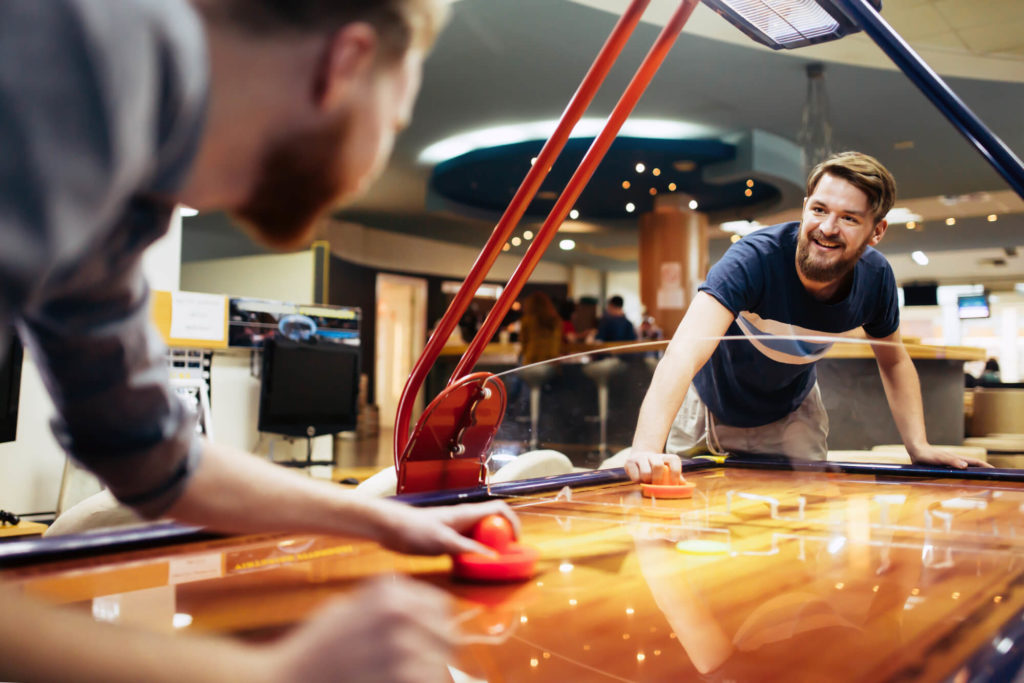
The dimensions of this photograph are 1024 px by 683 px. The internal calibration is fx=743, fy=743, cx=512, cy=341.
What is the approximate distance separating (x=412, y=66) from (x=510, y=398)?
1.03 metres

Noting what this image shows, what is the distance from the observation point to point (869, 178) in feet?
6.26

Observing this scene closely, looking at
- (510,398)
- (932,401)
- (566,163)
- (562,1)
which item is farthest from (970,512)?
(566,163)

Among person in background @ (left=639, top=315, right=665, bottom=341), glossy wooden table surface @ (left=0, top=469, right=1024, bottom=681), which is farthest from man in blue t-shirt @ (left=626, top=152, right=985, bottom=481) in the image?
person in background @ (left=639, top=315, right=665, bottom=341)

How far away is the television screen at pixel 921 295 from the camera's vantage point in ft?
49.7

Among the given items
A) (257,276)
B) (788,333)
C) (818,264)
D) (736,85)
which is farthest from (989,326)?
(788,333)

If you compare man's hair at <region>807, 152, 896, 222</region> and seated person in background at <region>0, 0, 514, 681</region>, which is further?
man's hair at <region>807, 152, 896, 222</region>

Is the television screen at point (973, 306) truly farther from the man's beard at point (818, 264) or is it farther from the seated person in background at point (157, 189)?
the seated person in background at point (157, 189)

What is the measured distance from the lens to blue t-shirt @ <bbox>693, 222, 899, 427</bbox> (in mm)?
1556

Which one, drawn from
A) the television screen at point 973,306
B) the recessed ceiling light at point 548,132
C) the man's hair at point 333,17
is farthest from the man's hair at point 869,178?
the television screen at point 973,306

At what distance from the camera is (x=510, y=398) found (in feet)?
4.79

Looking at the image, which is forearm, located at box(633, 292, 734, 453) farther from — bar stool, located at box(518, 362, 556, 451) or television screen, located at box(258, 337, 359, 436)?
television screen, located at box(258, 337, 359, 436)

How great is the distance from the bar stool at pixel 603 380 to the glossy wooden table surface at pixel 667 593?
75cm

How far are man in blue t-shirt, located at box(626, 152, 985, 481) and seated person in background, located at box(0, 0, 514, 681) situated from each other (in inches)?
40.2

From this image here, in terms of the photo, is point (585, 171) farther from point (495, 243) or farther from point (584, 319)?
point (584, 319)
